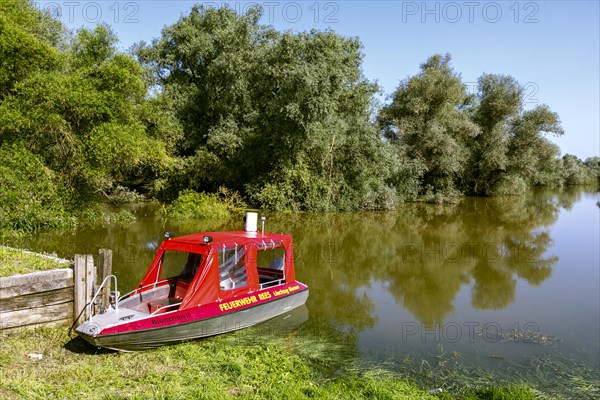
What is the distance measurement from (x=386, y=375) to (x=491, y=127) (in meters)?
40.2

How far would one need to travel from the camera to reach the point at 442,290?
12.2m

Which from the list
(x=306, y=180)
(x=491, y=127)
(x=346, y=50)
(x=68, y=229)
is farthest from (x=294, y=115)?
(x=491, y=127)

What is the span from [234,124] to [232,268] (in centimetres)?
2140

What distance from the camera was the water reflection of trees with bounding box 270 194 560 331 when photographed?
1109 cm

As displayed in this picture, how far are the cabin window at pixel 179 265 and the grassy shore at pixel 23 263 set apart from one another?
79.3 inches

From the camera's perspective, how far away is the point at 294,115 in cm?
2503

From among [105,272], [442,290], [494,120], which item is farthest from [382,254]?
[494,120]

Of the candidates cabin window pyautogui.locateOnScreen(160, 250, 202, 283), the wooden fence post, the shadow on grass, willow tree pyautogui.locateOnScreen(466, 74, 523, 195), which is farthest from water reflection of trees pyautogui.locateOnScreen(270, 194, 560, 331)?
willow tree pyautogui.locateOnScreen(466, 74, 523, 195)

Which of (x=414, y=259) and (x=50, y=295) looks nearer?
(x=50, y=295)

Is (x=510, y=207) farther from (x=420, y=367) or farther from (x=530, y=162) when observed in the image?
(x=420, y=367)

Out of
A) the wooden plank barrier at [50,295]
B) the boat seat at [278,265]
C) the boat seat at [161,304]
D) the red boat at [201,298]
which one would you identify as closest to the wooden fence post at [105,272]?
the wooden plank barrier at [50,295]

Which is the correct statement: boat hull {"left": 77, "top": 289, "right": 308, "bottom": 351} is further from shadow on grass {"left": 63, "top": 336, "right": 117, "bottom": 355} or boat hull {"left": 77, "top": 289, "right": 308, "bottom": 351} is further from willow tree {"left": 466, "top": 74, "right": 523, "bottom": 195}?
willow tree {"left": 466, "top": 74, "right": 523, "bottom": 195}

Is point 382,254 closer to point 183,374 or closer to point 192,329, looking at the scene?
point 192,329

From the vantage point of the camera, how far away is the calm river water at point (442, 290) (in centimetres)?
770
